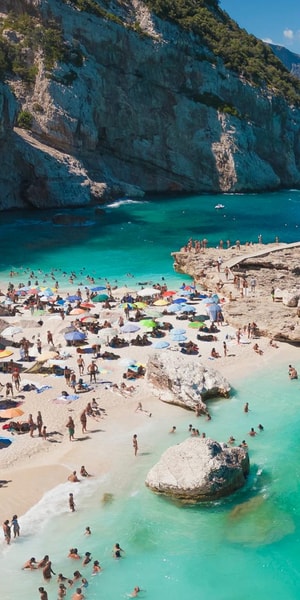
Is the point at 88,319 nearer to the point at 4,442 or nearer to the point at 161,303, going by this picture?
the point at 161,303

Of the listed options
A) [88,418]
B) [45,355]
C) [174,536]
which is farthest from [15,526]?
[45,355]

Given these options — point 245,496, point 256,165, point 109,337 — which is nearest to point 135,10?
point 256,165

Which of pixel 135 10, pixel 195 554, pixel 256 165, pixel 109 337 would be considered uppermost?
pixel 135 10

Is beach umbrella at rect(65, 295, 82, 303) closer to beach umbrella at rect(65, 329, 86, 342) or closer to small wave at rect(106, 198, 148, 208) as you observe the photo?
beach umbrella at rect(65, 329, 86, 342)

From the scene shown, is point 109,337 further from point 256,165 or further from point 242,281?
point 256,165

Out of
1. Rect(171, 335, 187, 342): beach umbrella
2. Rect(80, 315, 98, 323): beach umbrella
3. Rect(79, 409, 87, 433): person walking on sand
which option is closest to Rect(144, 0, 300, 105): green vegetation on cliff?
Rect(80, 315, 98, 323): beach umbrella

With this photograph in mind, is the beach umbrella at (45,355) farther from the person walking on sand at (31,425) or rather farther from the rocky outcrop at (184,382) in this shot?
the person walking on sand at (31,425)
